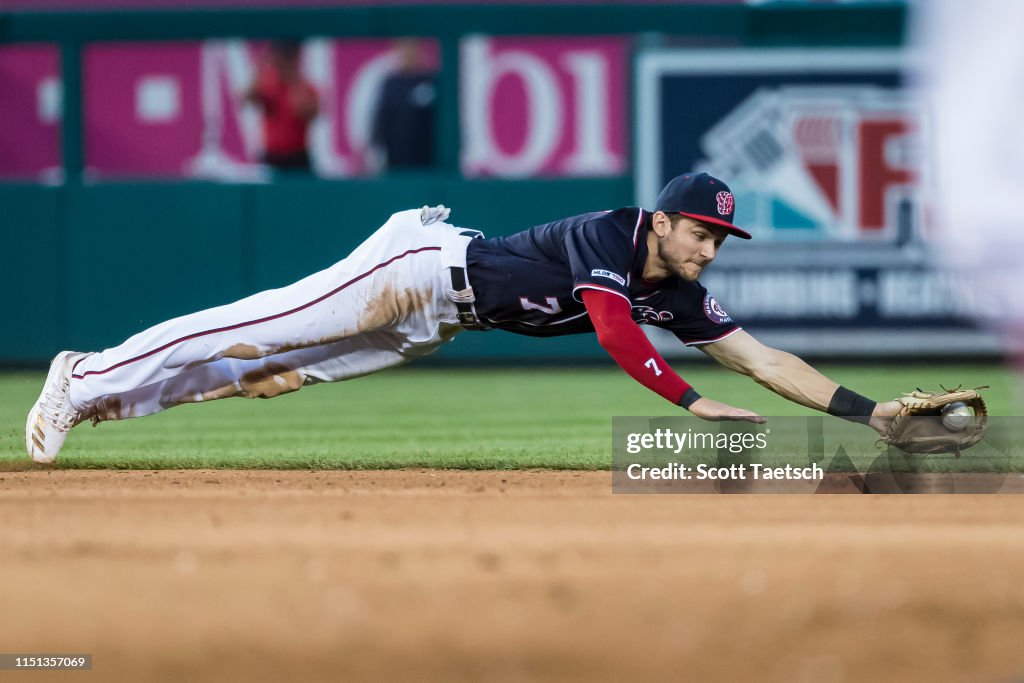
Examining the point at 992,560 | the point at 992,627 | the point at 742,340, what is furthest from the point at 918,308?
the point at 992,627

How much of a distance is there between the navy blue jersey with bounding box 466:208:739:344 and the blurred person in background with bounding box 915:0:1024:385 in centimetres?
577

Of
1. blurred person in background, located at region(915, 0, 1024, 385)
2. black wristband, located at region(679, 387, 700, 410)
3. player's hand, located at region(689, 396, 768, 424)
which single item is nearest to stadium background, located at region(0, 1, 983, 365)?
blurred person in background, located at region(915, 0, 1024, 385)

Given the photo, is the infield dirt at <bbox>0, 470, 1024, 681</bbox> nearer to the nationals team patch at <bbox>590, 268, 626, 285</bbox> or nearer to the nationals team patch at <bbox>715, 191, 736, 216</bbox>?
the nationals team patch at <bbox>590, 268, 626, 285</bbox>

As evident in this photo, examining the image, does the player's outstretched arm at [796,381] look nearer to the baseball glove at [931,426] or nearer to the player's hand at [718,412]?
the baseball glove at [931,426]

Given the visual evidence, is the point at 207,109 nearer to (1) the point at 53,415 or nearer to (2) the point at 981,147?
(2) the point at 981,147

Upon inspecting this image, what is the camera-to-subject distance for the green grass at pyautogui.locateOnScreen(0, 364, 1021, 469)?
6344 mm

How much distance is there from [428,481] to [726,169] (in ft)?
20.4

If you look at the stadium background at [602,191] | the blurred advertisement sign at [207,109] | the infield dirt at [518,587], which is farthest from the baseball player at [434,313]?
the blurred advertisement sign at [207,109]

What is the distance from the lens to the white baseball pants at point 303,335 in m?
5.50

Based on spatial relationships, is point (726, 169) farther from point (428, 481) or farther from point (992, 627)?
point (992, 627)

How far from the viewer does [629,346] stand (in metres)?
5.03

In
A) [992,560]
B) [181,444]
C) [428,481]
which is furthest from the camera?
[181,444]

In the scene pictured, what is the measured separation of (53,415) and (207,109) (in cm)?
1307

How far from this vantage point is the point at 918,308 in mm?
11078
